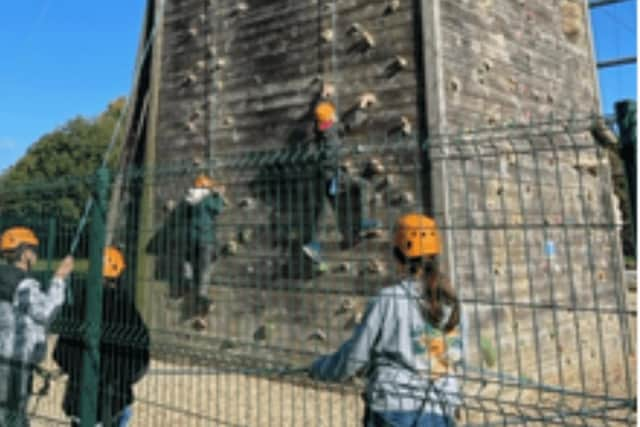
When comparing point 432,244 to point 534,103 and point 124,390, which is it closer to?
point 124,390

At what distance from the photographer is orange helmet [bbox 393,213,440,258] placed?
2.44 metres

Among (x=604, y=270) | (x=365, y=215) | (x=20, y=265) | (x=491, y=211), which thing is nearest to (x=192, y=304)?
(x=365, y=215)

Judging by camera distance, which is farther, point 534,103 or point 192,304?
point 534,103

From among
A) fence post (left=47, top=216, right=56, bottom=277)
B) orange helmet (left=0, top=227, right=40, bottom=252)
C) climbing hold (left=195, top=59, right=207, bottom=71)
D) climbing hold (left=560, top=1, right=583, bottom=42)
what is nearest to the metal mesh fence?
fence post (left=47, top=216, right=56, bottom=277)

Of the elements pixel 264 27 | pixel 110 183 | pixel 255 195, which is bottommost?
pixel 110 183

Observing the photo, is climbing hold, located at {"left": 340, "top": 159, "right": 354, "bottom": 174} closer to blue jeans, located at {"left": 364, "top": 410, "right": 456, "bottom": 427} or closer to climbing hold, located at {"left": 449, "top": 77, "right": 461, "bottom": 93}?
climbing hold, located at {"left": 449, "top": 77, "right": 461, "bottom": 93}

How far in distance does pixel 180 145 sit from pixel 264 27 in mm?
2271

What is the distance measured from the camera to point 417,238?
8.03 feet

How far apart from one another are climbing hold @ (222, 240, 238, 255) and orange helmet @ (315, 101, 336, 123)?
204 centimetres

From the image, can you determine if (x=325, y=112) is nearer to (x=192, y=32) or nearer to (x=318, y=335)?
(x=318, y=335)

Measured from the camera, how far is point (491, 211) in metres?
6.42

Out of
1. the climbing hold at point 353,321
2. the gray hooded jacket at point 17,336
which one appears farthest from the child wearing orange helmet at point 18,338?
the climbing hold at point 353,321

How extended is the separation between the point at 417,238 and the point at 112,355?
7.71 ft

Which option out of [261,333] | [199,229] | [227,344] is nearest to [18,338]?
[227,344]
